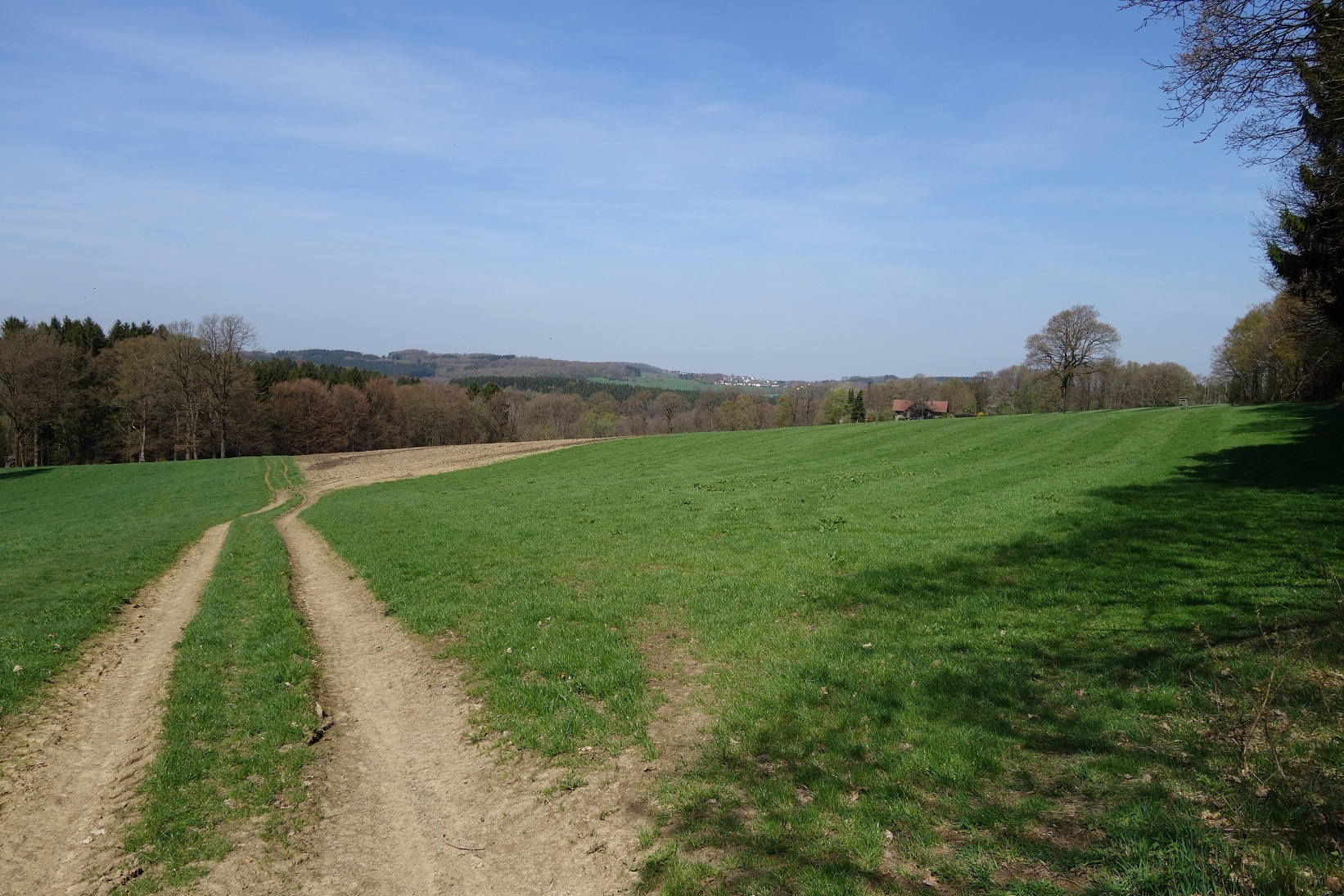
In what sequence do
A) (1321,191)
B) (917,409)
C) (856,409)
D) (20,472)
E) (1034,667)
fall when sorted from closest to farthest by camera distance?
(1034,667) < (1321,191) < (20,472) < (856,409) < (917,409)

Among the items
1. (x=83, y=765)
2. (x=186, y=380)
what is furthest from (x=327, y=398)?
(x=83, y=765)

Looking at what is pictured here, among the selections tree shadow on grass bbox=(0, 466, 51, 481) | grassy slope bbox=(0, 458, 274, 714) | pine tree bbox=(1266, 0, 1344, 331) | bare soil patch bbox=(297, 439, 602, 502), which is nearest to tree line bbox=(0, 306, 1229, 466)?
tree shadow on grass bbox=(0, 466, 51, 481)

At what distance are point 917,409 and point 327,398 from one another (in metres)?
93.2

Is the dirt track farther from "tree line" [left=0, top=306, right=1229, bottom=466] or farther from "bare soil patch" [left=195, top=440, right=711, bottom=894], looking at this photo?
"tree line" [left=0, top=306, right=1229, bottom=466]

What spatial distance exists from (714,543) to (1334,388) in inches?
2327

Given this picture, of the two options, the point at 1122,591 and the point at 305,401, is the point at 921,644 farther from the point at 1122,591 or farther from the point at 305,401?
the point at 305,401

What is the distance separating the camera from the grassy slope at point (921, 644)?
4656 millimetres

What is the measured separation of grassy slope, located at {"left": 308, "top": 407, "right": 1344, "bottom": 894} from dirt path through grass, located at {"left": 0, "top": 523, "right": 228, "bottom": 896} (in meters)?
3.31

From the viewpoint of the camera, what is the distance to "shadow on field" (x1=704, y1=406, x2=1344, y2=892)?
517 centimetres

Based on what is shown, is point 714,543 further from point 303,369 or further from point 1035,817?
point 303,369

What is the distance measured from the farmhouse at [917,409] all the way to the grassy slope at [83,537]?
102 m

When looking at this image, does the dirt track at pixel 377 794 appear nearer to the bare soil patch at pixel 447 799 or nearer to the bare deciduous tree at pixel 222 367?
the bare soil patch at pixel 447 799

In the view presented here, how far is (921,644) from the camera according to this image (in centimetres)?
827

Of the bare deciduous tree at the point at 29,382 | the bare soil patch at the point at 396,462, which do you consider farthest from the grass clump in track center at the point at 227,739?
the bare deciduous tree at the point at 29,382
